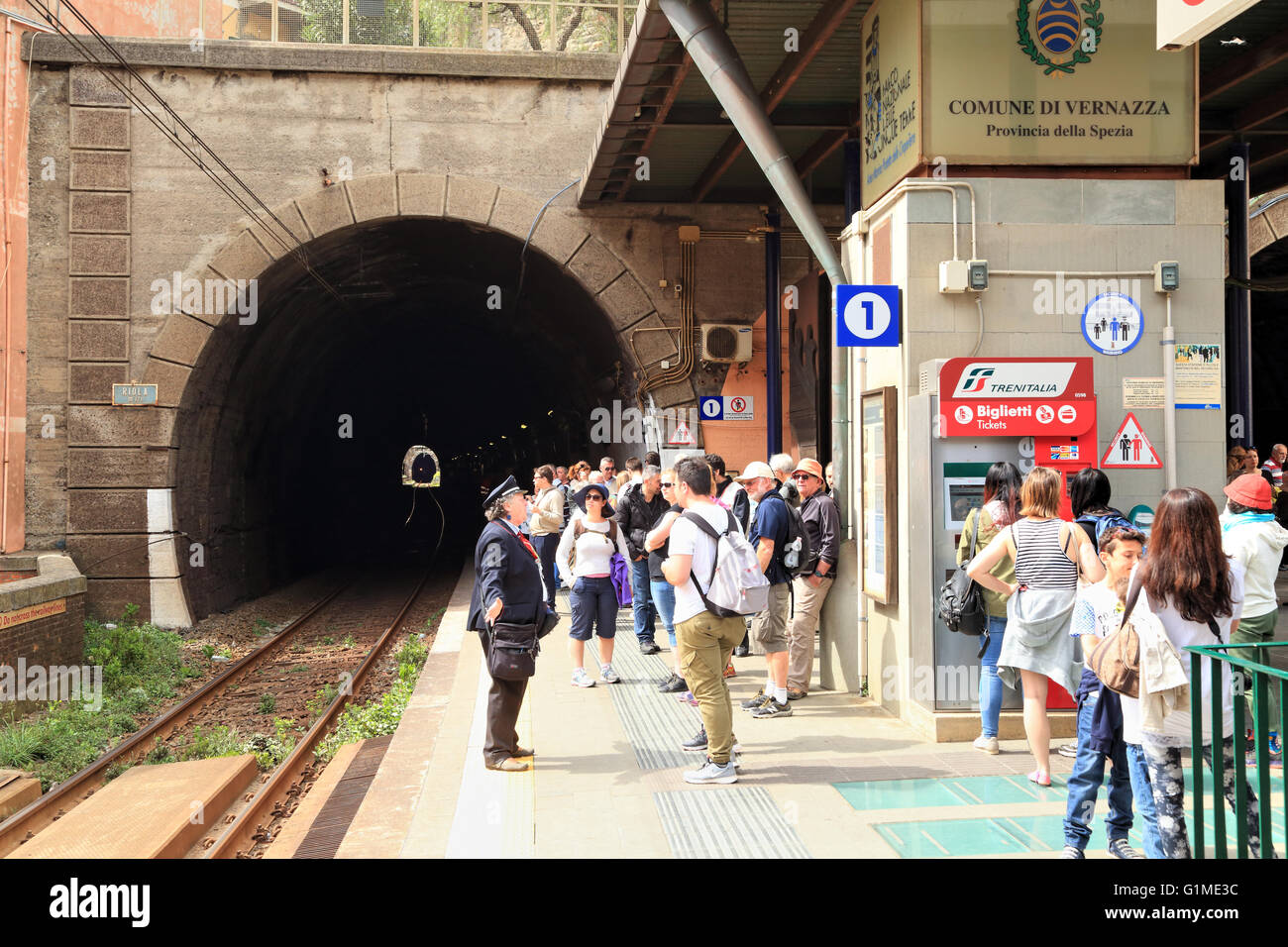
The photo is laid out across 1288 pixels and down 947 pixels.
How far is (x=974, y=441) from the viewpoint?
765 centimetres

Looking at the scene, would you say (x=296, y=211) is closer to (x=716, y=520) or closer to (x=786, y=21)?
(x=786, y=21)

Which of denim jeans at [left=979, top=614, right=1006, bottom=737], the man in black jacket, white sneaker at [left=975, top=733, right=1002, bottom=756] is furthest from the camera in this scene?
the man in black jacket

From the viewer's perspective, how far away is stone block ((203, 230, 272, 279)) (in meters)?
16.0

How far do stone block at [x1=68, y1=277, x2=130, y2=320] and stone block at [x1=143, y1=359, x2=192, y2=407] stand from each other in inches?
33.5

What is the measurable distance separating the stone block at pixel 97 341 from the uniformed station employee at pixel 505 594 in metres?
11.0

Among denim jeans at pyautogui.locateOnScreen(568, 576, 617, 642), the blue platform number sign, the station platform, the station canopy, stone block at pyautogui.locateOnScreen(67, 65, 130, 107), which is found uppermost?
stone block at pyautogui.locateOnScreen(67, 65, 130, 107)

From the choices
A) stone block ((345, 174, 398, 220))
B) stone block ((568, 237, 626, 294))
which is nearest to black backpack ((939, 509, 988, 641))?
stone block ((568, 237, 626, 294))

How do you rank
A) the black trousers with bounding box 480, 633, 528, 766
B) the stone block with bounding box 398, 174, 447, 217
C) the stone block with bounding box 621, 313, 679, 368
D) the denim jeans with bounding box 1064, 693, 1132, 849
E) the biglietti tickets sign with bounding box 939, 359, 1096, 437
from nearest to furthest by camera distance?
the denim jeans with bounding box 1064, 693, 1132, 849 < the black trousers with bounding box 480, 633, 528, 766 < the biglietti tickets sign with bounding box 939, 359, 1096, 437 < the stone block with bounding box 398, 174, 447, 217 < the stone block with bounding box 621, 313, 679, 368

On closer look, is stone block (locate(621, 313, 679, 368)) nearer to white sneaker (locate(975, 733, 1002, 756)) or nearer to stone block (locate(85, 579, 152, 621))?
stone block (locate(85, 579, 152, 621))

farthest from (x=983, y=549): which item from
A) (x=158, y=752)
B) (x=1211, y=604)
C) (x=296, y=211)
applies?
(x=296, y=211)

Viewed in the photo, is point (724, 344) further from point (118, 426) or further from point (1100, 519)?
point (1100, 519)

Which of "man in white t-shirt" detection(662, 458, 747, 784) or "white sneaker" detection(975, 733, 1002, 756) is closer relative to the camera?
"man in white t-shirt" detection(662, 458, 747, 784)

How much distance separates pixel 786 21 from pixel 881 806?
739cm

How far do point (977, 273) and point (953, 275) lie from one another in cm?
16
